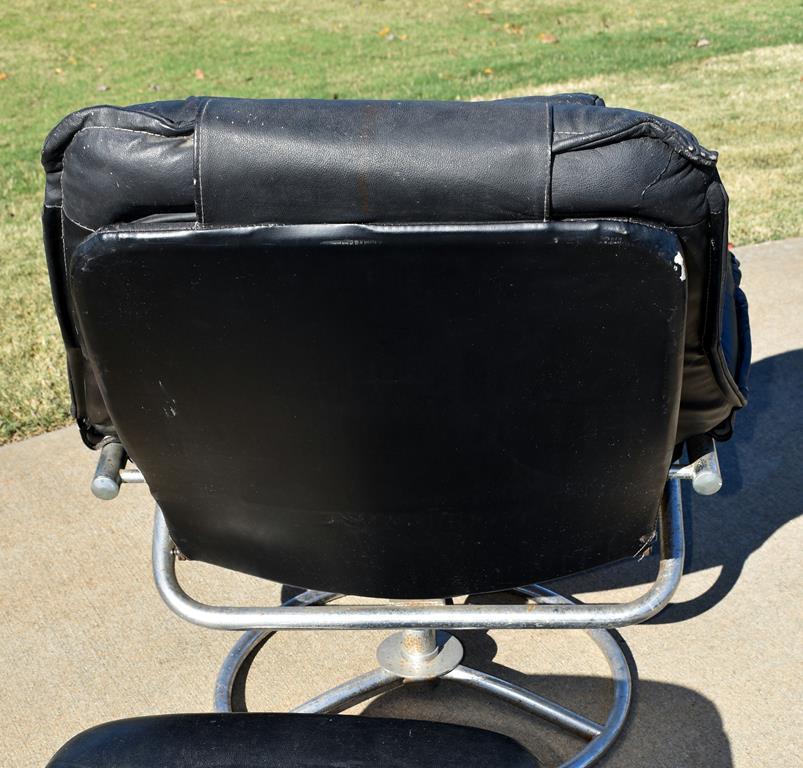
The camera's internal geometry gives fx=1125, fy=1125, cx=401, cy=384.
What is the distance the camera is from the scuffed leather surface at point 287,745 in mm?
1313

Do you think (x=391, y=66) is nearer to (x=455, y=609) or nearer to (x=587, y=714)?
(x=587, y=714)

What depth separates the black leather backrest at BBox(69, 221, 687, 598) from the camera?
1.32 meters

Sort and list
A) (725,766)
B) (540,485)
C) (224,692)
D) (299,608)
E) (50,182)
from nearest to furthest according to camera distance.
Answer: (50,182) < (540,485) < (299,608) < (725,766) < (224,692)

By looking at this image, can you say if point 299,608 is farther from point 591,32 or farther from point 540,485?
point 591,32

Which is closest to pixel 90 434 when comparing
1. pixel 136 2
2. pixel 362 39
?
pixel 362 39

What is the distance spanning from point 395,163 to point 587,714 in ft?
5.11

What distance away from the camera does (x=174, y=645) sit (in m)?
2.70

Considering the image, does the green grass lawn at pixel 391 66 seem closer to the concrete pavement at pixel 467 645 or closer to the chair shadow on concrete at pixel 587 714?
the concrete pavement at pixel 467 645

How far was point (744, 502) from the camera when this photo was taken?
3.16 meters

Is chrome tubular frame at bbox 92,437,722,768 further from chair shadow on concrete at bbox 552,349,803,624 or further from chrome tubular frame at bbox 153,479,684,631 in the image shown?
chair shadow on concrete at bbox 552,349,803,624

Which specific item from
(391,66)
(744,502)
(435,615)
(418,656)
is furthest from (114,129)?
(391,66)

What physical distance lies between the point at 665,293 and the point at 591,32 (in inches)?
382

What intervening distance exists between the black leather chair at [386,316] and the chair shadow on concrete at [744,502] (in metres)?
1.27

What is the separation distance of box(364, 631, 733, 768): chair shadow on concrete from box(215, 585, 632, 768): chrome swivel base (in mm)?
27
